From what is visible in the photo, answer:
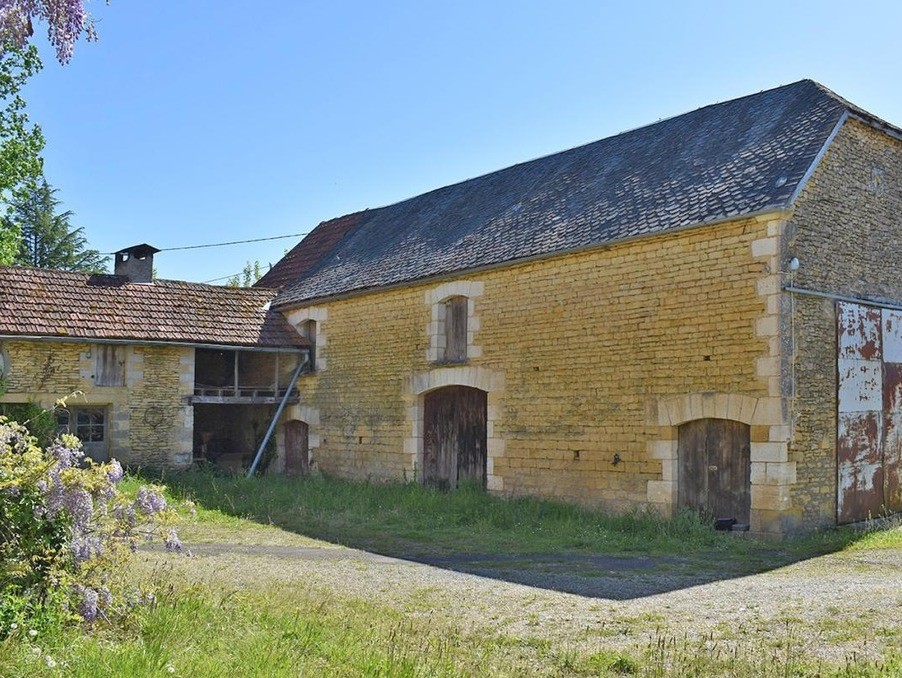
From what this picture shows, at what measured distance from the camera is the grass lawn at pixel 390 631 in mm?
5012

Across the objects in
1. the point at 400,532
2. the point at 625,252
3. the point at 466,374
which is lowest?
the point at 400,532

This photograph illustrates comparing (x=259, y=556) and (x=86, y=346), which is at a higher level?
(x=86, y=346)

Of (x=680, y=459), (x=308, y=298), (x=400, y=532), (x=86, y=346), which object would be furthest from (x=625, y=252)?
(x=86, y=346)

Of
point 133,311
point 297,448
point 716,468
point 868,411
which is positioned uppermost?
point 133,311

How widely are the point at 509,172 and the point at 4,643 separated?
1491cm

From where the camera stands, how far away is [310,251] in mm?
22844

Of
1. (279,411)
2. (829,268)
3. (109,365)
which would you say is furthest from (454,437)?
(109,365)

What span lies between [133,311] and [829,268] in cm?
1305

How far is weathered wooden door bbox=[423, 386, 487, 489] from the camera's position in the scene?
15.1 meters

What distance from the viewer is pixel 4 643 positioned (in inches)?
191

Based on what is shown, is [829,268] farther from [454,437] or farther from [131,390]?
[131,390]

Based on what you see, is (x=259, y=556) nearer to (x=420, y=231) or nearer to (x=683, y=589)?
(x=683, y=589)

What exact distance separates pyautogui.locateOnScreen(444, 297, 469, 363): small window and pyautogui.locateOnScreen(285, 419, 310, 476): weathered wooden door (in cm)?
494

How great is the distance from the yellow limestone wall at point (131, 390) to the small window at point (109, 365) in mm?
100
